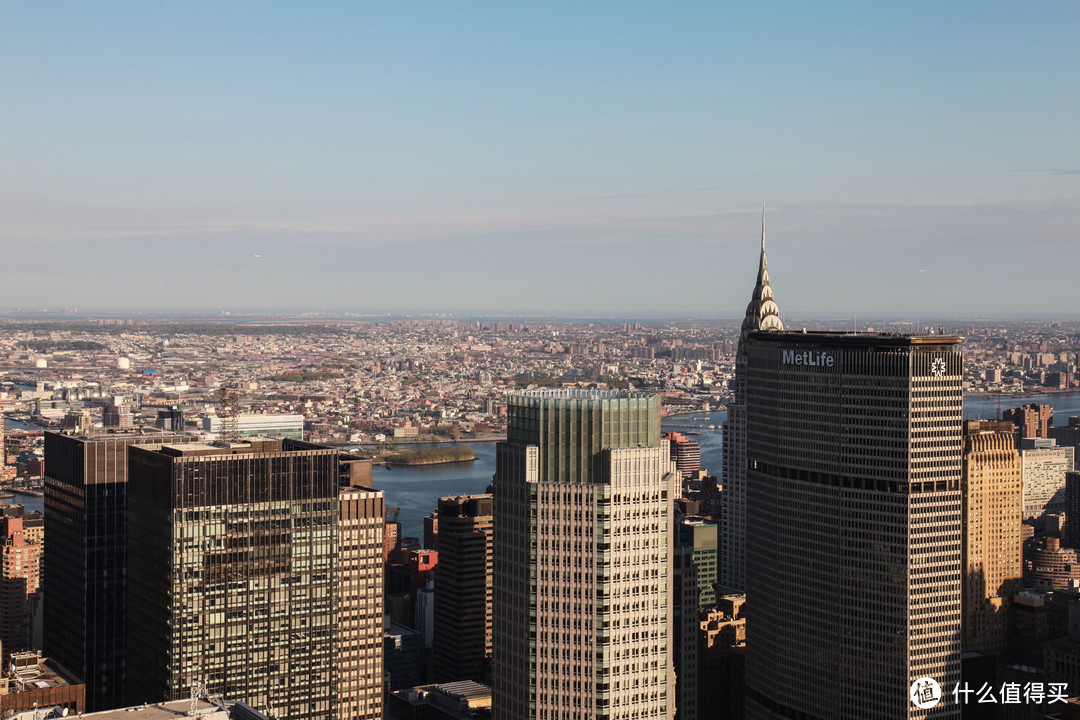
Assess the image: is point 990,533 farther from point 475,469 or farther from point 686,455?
point 475,469

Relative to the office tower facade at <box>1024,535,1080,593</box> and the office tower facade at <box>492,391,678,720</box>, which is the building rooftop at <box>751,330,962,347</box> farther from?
the office tower facade at <box>1024,535,1080,593</box>

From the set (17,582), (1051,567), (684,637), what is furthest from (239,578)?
(1051,567)

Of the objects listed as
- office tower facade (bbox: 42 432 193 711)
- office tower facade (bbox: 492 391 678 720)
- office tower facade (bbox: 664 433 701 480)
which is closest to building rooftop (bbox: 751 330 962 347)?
office tower facade (bbox: 492 391 678 720)

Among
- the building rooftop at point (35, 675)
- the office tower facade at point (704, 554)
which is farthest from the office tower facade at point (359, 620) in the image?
the office tower facade at point (704, 554)

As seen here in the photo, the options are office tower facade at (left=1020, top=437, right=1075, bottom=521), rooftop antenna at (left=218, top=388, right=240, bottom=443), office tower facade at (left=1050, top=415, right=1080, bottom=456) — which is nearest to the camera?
rooftop antenna at (left=218, top=388, right=240, bottom=443)

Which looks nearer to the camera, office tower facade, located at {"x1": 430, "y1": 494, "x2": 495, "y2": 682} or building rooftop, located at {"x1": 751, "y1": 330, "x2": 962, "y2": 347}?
building rooftop, located at {"x1": 751, "y1": 330, "x2": 962, "y2": 347}
